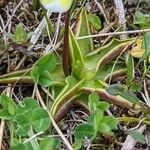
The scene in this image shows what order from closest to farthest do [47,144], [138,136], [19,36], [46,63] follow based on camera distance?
[47,144] → [138,136] → [46,63] → [19,36]

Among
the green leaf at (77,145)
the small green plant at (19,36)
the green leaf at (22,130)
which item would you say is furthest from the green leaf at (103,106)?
the small green plant at (19,36)

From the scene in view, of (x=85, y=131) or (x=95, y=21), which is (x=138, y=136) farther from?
(x=95, y=21)

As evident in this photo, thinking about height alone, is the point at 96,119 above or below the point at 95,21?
below

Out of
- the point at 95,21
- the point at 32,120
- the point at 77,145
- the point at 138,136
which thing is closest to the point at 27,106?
the point at 32,120

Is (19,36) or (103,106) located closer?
(103,106)

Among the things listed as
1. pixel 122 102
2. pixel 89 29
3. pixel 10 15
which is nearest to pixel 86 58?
pixel 89 29

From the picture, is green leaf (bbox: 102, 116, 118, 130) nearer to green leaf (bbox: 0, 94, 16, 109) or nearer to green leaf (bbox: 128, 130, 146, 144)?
green leaf (bbox: 128, 130, 146, 144)

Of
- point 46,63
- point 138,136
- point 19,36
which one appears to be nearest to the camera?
point 138,136

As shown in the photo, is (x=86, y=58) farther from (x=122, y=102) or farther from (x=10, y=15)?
(x=10, y=15)
